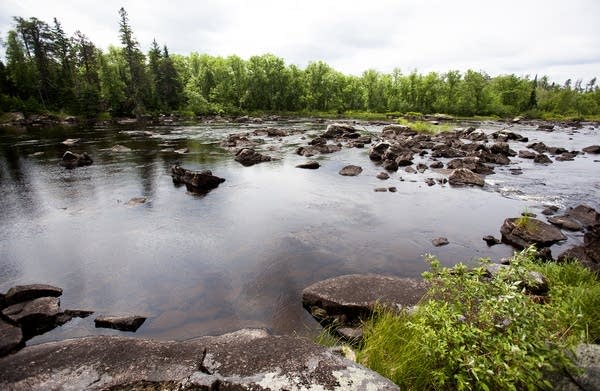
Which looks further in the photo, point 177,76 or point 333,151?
point 177,76

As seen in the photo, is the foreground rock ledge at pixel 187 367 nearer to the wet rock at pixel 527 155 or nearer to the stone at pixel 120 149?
the stone at pixel 120 149

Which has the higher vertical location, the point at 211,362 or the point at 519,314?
the point at 519,314

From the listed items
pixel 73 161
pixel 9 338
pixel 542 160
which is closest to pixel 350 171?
pixel 542 160

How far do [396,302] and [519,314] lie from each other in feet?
13.0

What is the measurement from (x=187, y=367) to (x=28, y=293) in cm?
612

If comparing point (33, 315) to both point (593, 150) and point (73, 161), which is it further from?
point (593, 150)

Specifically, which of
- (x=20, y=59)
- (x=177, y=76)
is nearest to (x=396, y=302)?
(x=177, y=76)

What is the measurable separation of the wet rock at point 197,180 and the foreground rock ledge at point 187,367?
45.5 ft

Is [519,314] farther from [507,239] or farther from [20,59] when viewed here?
[20,59]

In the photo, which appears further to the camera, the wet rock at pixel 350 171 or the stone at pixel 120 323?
the wet rock at pixel 350 171

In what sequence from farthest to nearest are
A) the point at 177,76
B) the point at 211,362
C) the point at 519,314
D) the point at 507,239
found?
the point at 177,76
the point at 507,239
the point at 211,362
the point at 519,314

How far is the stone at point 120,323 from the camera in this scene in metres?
7.49

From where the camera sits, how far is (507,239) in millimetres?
12156

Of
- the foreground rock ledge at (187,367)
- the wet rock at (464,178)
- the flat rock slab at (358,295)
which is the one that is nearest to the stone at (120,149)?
the foreground rock ledge at (187,367)
